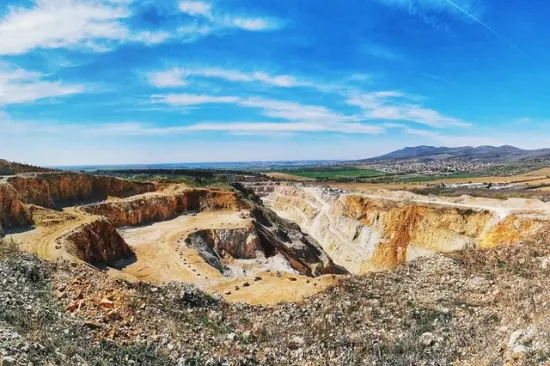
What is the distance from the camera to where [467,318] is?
13883 mm

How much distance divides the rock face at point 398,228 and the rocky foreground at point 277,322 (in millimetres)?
20362

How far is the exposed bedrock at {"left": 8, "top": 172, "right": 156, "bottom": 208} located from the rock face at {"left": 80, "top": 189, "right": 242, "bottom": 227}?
14.7 feet

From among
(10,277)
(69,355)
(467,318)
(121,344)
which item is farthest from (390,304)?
(10,277)

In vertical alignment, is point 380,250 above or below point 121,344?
below

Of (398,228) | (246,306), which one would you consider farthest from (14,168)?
(398,228)

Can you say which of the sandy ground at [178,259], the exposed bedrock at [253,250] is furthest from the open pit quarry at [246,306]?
the exposed bedrock at [253,250]

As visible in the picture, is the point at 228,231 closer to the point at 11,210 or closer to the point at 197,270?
the point at 197,270

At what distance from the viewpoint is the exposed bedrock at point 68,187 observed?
40906 mm

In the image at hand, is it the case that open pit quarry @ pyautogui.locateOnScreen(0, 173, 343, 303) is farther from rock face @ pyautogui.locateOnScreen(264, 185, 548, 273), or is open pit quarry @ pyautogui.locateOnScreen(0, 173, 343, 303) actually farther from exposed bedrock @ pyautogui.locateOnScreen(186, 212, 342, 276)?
rock face @ pyautogui.locateOnScreen(264, 185, 548, 273)

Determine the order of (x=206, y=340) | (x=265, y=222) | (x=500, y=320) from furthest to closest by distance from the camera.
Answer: (x=265, y=222), (x=500, y=320), (x=206, y=340)

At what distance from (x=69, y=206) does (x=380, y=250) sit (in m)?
38.8

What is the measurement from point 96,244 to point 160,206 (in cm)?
1869

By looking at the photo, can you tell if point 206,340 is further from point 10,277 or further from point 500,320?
point 500,320

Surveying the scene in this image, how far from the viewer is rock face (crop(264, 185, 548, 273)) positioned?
41.5m
